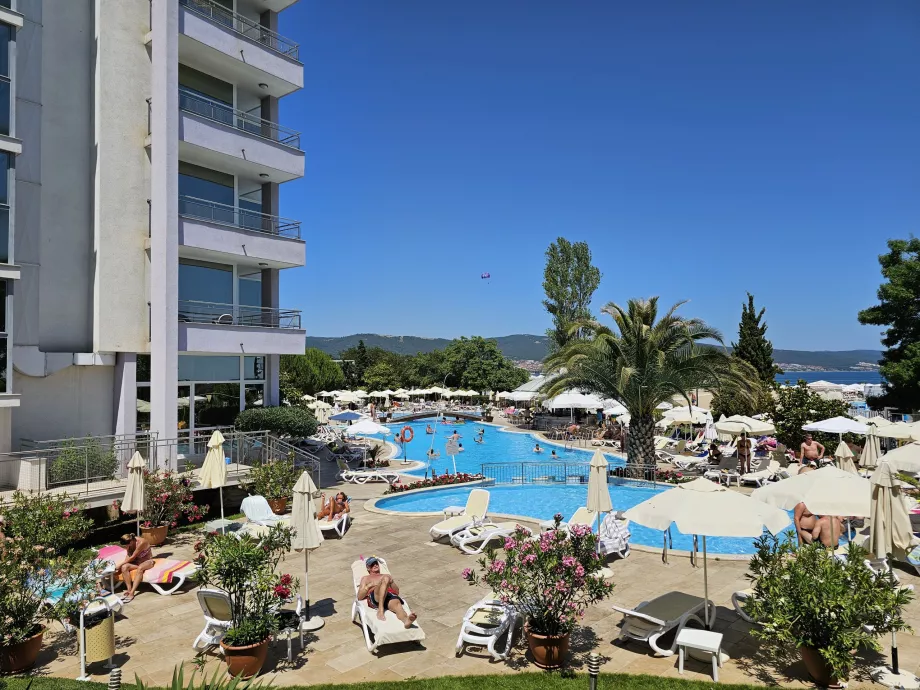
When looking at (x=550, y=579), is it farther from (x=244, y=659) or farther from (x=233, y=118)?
(x=233, y=118)

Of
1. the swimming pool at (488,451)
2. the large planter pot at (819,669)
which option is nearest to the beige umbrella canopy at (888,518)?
the large planter pot at (819,669)

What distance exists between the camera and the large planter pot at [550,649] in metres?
7.51

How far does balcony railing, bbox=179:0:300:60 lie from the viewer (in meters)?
18.9

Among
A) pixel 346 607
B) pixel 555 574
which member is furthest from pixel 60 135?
pixel 555 574

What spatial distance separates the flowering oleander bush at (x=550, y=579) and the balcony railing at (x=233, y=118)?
56.6ft

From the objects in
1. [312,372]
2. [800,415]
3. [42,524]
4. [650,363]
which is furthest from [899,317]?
[312,372]

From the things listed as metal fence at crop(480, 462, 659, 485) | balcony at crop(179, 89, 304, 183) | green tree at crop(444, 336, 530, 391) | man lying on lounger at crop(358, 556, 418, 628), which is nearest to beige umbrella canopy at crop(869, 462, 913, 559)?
man lying on lounger at crop(358, 556, 418, 628)

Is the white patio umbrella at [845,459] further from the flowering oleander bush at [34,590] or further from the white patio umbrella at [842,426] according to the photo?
the flowering oleander bush at [34,590]

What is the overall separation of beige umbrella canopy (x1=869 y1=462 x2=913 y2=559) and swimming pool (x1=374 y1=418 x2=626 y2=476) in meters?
17.4

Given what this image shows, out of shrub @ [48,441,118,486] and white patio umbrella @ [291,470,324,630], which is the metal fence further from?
shrub @ [48,441,118,486]

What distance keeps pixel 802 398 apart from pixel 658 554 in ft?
54.2

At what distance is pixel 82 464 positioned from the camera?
14.3m

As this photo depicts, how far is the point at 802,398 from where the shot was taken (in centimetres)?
2517

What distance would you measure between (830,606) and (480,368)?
2386 inches
